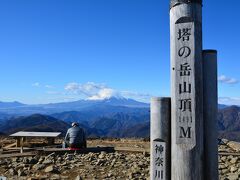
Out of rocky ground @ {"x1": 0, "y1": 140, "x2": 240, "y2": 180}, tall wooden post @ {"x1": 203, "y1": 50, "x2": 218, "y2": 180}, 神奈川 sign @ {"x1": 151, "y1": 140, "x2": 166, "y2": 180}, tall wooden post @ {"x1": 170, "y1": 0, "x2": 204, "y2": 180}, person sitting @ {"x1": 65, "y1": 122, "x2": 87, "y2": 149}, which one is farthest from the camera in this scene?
person sitting @ {"x1": 65, "y1": 122, "x2": 87, "y2": 149}

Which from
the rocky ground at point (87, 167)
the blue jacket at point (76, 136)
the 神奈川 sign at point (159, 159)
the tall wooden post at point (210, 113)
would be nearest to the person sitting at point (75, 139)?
the blue jacket at point (76, 136)

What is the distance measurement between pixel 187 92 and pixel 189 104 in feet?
0.63

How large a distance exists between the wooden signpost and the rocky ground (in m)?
4.66

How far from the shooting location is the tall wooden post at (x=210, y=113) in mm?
5727

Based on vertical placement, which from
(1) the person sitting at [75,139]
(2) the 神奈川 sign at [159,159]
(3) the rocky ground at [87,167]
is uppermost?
(2) the 神奈川 sign at [159,159]

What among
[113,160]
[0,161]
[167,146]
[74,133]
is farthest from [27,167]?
[167,146]

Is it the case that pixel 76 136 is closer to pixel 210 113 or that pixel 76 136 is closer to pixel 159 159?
pixel 159 159

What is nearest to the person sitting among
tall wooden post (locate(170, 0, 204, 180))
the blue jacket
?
the blue jacket

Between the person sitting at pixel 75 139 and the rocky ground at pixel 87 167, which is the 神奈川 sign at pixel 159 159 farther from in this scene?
the person sitting at pixel 75 139

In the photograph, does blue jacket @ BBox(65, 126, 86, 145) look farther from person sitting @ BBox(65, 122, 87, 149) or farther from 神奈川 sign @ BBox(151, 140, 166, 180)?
神奈川 sign @ BBox(151, 140, 166, 180)

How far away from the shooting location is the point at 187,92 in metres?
5.64

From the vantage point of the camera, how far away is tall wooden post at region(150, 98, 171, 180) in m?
5.85

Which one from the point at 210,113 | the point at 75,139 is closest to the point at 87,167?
the point at 75,139

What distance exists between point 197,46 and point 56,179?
6441 mm
